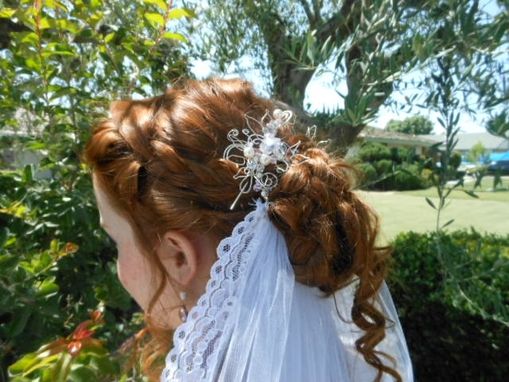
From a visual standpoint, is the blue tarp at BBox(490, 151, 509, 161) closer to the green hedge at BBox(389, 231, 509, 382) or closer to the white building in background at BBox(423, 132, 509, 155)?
the white building in background at BBox(423, 132, 509, 155)

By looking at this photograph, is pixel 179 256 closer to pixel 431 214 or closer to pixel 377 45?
pixel 377 45

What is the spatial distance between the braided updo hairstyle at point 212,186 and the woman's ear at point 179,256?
21 millimetres

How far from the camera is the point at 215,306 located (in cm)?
106

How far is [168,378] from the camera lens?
1036mm

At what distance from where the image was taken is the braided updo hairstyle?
1082 millimetres

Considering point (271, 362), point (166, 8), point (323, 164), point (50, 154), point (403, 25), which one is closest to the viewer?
point (271, 362)

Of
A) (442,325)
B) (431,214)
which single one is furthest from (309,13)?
(431,214)

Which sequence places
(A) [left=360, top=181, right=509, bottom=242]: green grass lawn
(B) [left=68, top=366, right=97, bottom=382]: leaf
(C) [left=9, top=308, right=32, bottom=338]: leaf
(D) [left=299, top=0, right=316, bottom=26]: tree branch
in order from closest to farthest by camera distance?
(B) [left=68, top=366, right=97, bottom=382]: leaf → (C) [left=9, top=308, right=32, bottom=338]: leaf → (D) [left=299, top=0, right=316, bottom=26]: tree branch → (A) [left=360, top=181, right=509, bottom=242]: green grass lawn

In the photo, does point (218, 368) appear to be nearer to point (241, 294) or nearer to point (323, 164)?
point (241, 294)

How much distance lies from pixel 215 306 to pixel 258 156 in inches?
14.0

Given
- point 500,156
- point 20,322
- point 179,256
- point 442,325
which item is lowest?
point 442,325

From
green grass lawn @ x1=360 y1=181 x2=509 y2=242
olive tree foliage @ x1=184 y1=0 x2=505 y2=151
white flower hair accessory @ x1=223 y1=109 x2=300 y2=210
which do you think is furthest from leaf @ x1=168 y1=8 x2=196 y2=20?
green grass lawn @ x1=360 y1=181 x2=509 y2=242

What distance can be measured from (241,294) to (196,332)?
0.43 ft

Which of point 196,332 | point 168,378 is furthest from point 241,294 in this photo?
point 168,378
